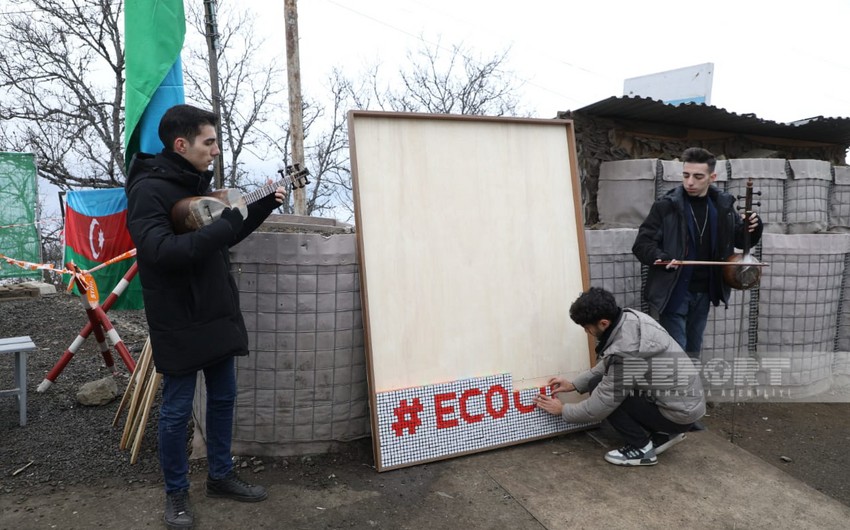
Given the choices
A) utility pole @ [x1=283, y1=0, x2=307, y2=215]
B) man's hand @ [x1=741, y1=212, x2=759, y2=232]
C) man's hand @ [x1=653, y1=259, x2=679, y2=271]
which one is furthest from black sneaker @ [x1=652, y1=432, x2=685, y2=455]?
utility pole @ [x1=283, y1=0, x2=307, y2=215]

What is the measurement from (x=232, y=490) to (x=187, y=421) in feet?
1.55

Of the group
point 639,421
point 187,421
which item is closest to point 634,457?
point 639,421

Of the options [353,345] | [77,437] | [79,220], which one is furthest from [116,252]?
[353,345]

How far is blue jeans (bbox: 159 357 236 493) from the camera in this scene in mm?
2537

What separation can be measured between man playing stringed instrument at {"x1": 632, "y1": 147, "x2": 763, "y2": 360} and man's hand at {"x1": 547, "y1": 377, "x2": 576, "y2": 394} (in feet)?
2.73

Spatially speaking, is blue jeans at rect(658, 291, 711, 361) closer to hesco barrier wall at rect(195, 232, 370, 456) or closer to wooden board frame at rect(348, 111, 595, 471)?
wooden board frame at rect(348, 111, 595, 471)

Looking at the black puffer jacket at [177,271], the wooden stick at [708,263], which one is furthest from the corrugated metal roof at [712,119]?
the black puffer jacket at [177,271]

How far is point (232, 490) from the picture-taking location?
2814mm

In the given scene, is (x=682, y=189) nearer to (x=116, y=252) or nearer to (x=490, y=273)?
(x=490, y=273)

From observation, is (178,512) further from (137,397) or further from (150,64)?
(150,64)

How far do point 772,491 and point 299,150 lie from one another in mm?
9135

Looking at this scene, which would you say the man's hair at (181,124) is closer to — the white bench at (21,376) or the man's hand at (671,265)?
the white bench at (21,376)

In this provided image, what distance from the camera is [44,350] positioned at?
5.76 meters

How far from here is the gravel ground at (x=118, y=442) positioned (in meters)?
3.12
